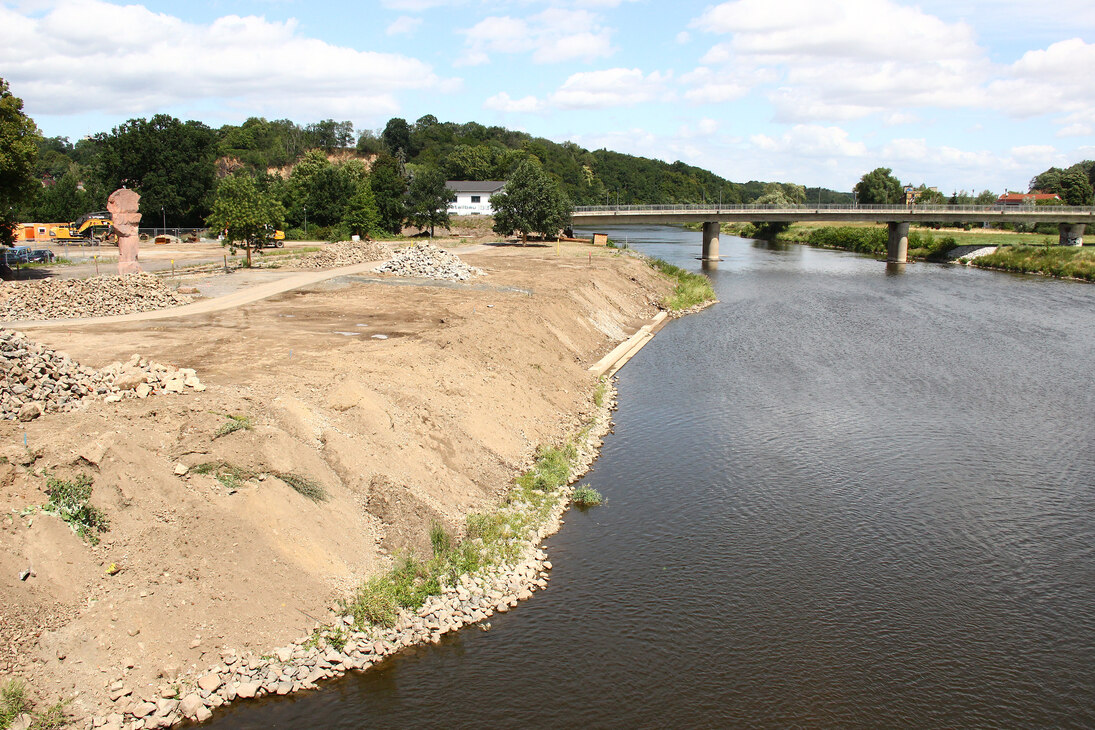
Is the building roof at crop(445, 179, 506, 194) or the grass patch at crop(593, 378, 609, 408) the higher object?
the building roof at crop(445, 179, 506, 194)

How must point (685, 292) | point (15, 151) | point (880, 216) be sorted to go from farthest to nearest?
point (880, 216) → point (685, 292) → point (15, 151)

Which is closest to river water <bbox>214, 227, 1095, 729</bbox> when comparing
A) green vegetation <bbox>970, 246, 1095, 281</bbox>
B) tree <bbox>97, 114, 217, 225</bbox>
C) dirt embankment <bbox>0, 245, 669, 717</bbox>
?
dirt embankment <bbox>0, 245, 669, 717</bbox>

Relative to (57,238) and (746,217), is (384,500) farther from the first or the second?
(746,217)

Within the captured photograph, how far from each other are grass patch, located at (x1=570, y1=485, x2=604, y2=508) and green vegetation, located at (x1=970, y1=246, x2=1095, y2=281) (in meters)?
84.0

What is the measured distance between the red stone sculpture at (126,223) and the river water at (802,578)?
32.6m

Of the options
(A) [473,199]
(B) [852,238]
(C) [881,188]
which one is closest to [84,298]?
(A) [473,199]

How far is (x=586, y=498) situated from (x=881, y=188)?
164 m

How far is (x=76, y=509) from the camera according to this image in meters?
15.6

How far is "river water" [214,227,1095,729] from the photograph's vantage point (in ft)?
47.4

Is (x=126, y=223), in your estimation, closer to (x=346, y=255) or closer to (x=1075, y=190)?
(x=346, y=255)

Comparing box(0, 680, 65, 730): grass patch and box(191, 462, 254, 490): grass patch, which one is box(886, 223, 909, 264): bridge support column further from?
box(0, 680, 65, 730): grass patch

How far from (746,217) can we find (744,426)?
77.4 m

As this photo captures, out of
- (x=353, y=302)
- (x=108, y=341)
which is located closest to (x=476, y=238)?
(x=353, y=302)

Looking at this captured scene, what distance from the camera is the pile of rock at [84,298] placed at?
36.4 meters
